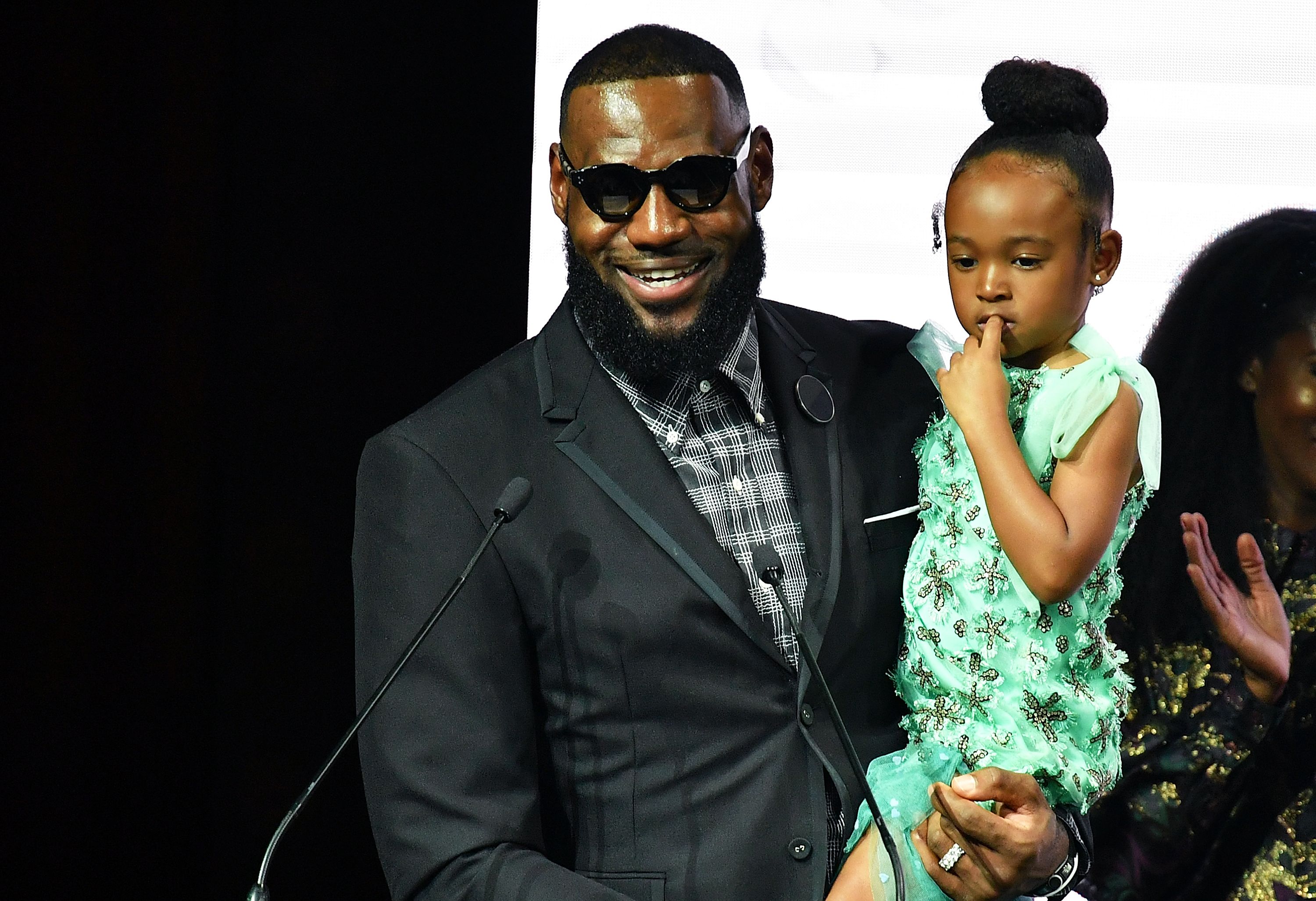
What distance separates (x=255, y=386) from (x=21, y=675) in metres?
0.66

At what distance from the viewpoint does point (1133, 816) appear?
2.65 m

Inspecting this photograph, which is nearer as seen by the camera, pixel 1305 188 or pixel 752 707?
pixel 752 707

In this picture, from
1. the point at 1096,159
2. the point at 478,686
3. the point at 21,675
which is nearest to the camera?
the point at 478,686

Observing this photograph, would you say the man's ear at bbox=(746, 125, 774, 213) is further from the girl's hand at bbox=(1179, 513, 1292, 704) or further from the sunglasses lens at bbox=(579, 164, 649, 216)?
the girl's hand at bbox=(1179, 513, 1292, 704)

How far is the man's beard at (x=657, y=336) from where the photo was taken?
1.78 m

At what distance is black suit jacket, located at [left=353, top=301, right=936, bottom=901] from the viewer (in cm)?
164

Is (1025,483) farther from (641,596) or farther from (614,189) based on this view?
(614,189)

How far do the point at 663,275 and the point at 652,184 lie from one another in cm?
12

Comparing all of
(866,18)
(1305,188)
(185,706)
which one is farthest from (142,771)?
(1305,188)

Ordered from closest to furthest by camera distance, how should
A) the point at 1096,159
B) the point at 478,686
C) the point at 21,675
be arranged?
the point at 478,686
the point at 1096,159
the point at 21,675

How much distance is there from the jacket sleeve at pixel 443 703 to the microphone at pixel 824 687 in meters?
0.31

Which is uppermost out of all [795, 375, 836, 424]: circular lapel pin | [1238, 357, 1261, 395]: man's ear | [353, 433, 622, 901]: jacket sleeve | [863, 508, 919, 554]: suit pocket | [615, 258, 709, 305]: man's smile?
[615, 258, 709, 305]: man's smile

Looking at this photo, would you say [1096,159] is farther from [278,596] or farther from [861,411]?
[278,596]

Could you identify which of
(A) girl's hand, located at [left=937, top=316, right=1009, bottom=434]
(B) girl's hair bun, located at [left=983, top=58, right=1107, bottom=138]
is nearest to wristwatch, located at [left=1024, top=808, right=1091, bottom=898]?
(A) girl's hand, located at [left=937, top=316, right=1009, bottom=434]
